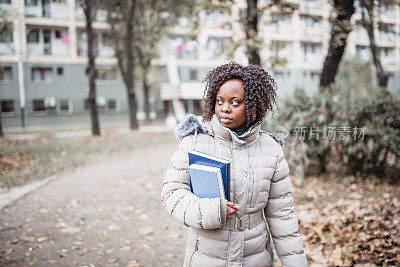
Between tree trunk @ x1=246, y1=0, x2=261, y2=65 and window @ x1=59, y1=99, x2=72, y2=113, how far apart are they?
76.9 feet

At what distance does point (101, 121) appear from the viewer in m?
29.2

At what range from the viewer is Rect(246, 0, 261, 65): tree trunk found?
7794mm

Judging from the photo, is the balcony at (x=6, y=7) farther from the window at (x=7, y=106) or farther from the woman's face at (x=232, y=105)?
the window at (x=7, y=106)

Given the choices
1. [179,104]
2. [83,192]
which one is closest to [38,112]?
[179,104]

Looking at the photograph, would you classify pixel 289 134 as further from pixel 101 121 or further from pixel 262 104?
pixel 101 121

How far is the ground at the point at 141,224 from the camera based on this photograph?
144 inches

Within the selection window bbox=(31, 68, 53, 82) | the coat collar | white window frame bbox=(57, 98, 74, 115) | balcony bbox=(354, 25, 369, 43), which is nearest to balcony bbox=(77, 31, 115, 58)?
window bbox=(31, 68, 53, 82)

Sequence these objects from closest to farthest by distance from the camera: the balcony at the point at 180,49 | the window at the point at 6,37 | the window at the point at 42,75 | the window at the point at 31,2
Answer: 1. the window at the point at 31,2
2. the window at the point at 6,37
3. the window at the point at 42,75
4. the balcony at the point at 180,49

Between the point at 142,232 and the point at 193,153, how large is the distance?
10.9 feet

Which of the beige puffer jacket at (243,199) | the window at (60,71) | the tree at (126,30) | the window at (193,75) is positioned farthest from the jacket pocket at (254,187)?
the window at (193,75)

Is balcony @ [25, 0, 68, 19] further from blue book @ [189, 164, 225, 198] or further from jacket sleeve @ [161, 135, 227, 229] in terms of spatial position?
blue book @ [189, 164, 225, 198]

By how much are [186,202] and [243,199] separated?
0.34 m

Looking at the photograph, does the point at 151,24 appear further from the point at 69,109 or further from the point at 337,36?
the point at 337,36

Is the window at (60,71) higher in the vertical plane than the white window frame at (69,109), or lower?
higher
